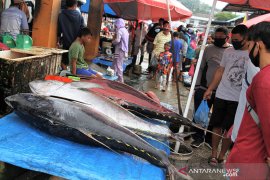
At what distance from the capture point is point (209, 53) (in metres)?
4.90

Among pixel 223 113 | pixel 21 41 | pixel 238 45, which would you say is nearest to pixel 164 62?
pixel 223 113

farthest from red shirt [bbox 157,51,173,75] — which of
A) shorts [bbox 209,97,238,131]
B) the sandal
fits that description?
the sandal

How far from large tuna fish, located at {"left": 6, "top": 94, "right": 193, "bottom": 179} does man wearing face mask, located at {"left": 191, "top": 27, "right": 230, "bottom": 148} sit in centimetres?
275

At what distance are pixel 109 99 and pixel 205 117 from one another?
2150mm

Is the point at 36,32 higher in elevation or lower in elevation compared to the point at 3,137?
higher

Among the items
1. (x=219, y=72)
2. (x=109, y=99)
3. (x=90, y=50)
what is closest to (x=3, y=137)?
(x=109, y=99)

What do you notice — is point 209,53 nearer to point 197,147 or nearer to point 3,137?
point 197,147

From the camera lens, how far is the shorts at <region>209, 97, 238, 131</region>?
416 centimetres

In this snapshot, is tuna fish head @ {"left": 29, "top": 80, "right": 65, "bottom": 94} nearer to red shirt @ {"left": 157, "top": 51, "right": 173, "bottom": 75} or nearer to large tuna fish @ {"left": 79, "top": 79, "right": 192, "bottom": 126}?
large tuna fish @ {"left": 79, "top": 79, "right": 192, "bottom": 126}

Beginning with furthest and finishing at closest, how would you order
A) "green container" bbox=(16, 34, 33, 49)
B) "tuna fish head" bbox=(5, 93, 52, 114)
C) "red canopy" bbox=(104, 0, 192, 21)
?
"red canopy" bbox=(104, 0, 192, 21) → "green container" bbox=(16, 34, 33, 49) → "tuna fish head" bbox=(5, 93, 52, 114)

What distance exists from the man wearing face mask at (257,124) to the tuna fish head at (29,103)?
1646 millimetres

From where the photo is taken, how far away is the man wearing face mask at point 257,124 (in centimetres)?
189

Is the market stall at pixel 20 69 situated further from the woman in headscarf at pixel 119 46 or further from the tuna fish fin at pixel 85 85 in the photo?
the woman in headscarf at pixel 119 46

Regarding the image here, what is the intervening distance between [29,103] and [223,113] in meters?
2.98
